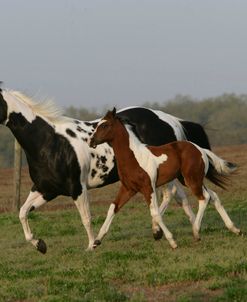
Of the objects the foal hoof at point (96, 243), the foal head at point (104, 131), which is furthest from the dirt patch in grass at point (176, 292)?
the foal head at point (104, 131)

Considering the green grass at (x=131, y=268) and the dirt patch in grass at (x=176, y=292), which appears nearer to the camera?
the dirt patch in grass at (x=176, y=292)

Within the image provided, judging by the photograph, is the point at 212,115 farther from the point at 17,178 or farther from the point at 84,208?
the point at 84,208

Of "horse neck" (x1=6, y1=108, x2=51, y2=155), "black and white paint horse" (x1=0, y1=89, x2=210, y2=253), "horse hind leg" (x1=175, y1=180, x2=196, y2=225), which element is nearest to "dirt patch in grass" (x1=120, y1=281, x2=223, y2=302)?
"black and white paint horse" (x1=0, y1=89, x2=210, y2=253)

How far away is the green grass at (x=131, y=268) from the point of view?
7.54 m

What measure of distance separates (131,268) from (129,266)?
21 centimetres

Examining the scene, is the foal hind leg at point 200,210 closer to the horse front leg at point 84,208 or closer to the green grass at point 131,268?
the green grass at point 131,268

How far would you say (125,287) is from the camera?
7988 millimetres

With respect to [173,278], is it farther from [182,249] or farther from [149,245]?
[149,245]

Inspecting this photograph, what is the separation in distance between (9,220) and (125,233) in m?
5.52

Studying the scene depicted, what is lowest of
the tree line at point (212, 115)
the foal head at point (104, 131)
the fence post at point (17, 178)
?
the tree line at point (212, 115)

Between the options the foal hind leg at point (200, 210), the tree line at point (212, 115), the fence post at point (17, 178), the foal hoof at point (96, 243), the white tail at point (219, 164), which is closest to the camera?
the foal hoof at point (96, 243)

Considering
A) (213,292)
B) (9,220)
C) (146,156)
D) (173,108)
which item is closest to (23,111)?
(146,156)

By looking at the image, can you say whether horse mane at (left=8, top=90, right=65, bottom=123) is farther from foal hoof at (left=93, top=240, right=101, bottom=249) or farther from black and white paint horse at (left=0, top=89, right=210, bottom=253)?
foal hoof at (left=93, top=240, right=101, bottom=249)

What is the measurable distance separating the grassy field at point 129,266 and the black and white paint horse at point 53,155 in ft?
2.14
